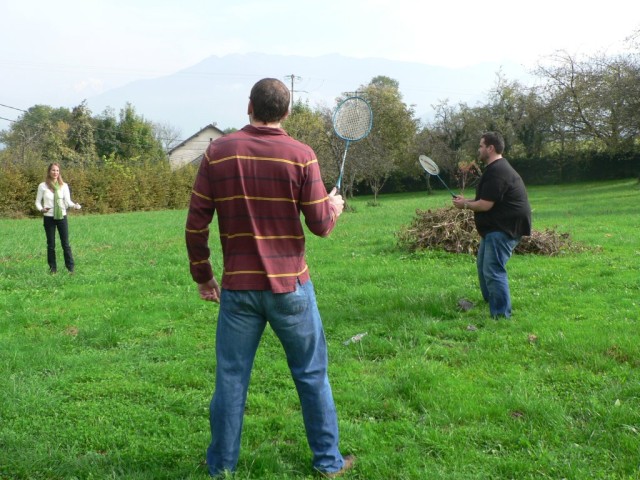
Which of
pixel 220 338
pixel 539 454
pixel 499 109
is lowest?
pixel 539 454

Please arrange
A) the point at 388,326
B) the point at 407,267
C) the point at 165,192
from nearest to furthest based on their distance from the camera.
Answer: the point at 388,326, the point at 407,267, the point at 165,192

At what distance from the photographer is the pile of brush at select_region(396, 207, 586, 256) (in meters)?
11.4

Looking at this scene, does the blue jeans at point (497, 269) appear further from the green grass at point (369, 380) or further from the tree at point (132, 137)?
the tree at point (132, 137)

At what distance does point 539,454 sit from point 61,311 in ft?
21.2

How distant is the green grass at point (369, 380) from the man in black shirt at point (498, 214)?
440mm

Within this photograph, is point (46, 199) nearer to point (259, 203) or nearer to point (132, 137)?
point (259, 203)

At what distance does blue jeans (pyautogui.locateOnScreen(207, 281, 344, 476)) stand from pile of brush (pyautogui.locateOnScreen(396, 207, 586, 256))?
8.37 meters

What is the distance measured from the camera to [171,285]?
957cm

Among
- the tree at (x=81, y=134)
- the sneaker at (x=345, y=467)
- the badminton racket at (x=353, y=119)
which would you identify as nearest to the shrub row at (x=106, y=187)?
the tree at (x=81, y=134)

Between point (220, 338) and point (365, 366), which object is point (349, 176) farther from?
point (220, 338)

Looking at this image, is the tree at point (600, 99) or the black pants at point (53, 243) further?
the tree at point (600, 99)

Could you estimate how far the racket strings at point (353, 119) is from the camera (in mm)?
6012

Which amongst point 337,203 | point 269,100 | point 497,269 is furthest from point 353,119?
point 269,100

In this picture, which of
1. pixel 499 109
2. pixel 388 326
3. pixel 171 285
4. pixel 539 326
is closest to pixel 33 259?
pixel 171 285
